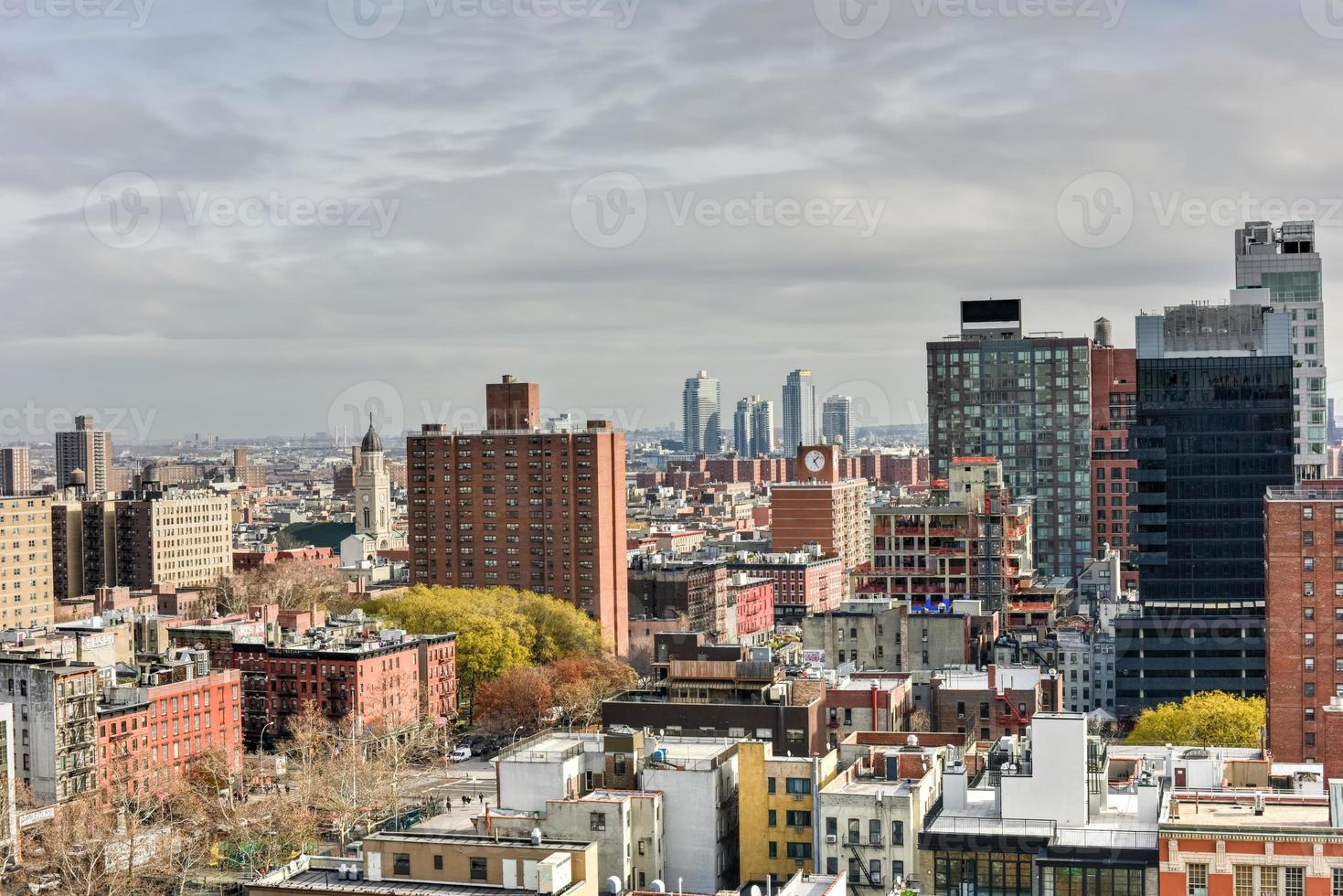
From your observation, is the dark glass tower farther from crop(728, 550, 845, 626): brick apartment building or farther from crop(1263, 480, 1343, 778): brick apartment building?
crop(728, 550, 845, 626): brick apartment building

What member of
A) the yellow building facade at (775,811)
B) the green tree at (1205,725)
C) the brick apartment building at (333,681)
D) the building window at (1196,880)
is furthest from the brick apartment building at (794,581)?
the building window at (1196,880)

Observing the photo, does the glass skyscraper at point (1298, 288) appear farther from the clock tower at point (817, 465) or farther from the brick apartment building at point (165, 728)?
the brick apartment building at point (165, 728)

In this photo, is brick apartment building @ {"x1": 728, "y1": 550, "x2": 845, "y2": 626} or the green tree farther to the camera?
brick apartment building @ {"x1": 728, "y1": 550, "x2": 845, "y2": 626}

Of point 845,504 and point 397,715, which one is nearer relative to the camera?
point 397,715

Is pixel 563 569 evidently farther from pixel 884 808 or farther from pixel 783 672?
pixel 884 808

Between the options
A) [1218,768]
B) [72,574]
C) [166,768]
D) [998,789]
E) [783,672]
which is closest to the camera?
[998,789]

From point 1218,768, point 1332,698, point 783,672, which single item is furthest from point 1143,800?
point 1332,698

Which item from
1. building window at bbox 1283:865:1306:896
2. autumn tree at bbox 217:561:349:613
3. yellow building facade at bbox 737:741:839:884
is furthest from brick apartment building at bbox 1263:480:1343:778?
autumn tree at bbox 217:561:349:613
